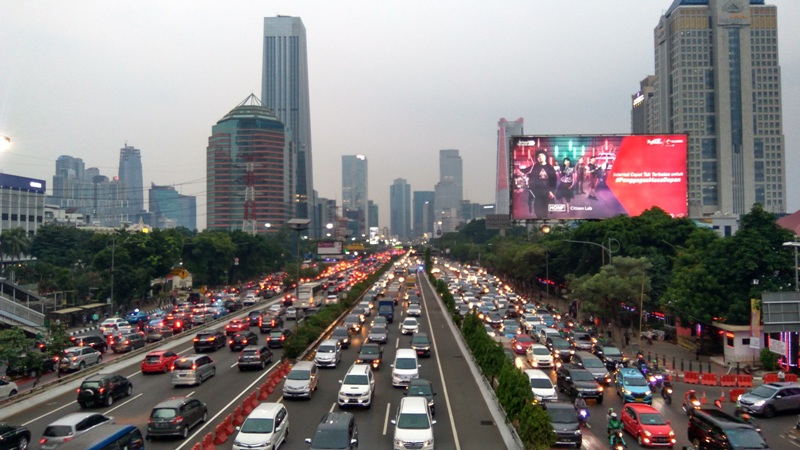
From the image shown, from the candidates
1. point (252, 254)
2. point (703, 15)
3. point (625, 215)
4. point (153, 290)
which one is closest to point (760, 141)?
point (703, 15)

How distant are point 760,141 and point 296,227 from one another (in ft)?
503

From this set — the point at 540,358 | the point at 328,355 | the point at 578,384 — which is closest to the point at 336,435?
the point at 578,384

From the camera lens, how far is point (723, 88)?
147875mm

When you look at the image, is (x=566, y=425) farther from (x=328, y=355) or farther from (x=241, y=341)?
(x=241, y=341)

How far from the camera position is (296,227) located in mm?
42781

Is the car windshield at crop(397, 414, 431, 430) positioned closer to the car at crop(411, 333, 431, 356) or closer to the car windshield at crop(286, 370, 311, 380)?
the car windshield at crop(286, 370, 311, 380)

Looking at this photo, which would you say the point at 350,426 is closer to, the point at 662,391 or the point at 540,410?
the point at 540,410

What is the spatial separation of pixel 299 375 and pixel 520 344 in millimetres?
19061

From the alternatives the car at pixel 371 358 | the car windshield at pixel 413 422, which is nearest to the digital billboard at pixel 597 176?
the car at pixel 371 358

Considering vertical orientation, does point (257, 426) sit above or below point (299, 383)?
above

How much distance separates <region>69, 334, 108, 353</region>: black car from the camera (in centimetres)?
3922

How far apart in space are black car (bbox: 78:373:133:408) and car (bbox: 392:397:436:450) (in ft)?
45.3

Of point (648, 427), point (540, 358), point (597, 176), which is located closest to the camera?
point (648, 427)

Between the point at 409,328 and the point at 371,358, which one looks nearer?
the point at 371,358
